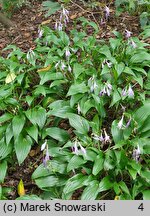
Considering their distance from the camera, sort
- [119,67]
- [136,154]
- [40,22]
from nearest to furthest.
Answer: [136,154] → [119,67] → [40,22]

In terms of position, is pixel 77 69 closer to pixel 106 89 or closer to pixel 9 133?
pixel 106 89

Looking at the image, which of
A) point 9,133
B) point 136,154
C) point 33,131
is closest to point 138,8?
point 33,131

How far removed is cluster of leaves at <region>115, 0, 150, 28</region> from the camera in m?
5.99

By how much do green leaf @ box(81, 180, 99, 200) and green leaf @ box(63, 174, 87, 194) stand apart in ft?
0.28

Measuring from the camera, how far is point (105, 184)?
3758mm

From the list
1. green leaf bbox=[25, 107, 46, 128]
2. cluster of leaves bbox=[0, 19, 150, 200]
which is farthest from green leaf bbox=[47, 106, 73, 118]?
green leaf bbox=[25, 107, 46, 128]

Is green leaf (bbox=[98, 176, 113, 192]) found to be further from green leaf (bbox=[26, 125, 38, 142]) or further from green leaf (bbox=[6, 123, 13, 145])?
green leaf (bbox=[6, 123, 13, 145])

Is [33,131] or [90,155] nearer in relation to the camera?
[90,155]

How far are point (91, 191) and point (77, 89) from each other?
1395 millimetres

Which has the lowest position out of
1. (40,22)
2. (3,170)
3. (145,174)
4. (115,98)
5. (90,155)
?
(3,170)

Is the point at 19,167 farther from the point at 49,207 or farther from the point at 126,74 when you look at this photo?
the point at 126,74

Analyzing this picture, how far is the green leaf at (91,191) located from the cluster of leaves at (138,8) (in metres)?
3.25

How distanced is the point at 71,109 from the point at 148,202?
1.51 meters

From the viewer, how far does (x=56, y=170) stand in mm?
3994
